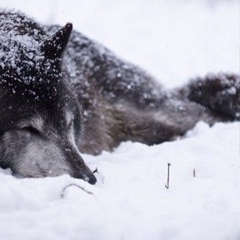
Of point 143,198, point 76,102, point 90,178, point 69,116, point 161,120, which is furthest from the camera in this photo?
point 161,120

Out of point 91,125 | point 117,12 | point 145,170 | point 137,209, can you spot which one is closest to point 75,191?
point 137,209

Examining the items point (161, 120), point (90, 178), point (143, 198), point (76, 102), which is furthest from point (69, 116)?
point (161, 120)

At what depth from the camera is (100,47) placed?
5961 mm

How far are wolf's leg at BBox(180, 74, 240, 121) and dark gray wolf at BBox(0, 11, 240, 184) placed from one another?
1 centimetres

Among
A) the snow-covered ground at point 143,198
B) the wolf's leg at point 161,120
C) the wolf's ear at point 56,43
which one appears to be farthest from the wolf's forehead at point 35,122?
the wolf's leg at point 161,120

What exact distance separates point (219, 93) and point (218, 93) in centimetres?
1

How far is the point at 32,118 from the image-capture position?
3498mm

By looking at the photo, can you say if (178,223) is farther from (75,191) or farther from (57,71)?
(57,71)

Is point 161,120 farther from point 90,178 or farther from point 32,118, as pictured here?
point 90,178

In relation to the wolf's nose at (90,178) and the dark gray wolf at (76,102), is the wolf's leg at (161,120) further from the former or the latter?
the wolf's nose at (90,178)

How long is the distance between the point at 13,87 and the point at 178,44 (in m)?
6.25

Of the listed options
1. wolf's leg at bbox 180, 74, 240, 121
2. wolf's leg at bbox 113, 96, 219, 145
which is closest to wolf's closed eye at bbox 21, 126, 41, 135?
wolf's leg at bbox 113, 96, 219, 145

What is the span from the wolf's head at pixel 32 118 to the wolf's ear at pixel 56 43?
64 mm

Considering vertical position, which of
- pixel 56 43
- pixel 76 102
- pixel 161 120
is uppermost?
pixel 56 43
